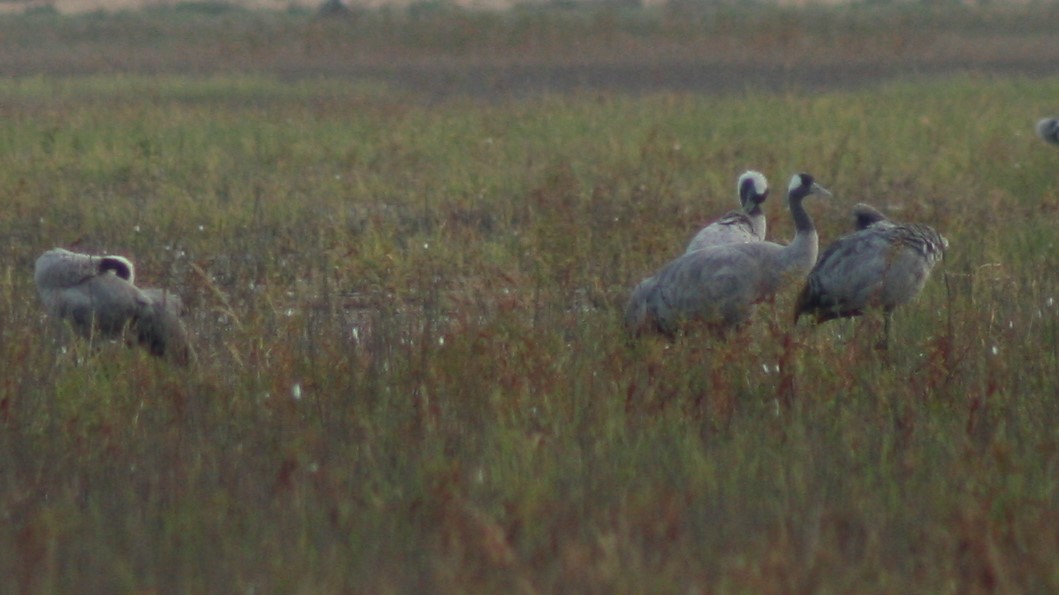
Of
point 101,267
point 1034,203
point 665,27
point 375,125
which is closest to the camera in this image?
point 101,267

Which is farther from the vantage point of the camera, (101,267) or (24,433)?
(101,267)

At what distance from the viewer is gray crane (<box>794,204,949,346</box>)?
6863mm

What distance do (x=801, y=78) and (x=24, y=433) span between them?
20.5 m

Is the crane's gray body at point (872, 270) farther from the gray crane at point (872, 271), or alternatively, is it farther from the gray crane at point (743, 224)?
the gray crane at point (743, 224)

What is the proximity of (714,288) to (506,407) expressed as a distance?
1.54m

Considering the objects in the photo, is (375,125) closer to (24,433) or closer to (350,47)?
(24,433)

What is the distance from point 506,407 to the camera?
5602 millimetres

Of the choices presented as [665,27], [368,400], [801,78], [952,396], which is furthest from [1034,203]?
[665,27]

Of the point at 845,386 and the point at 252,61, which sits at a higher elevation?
the point at 845,386

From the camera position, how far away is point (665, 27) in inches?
1286

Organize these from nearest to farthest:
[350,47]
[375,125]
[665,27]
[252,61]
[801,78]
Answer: [375,125], [801,78], [252,61], [350,47], [665,27]

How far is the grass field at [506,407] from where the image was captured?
3.96 metres

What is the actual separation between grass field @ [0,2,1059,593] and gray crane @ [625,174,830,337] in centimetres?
26


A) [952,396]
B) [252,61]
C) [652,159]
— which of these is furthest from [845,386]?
[252,61]
